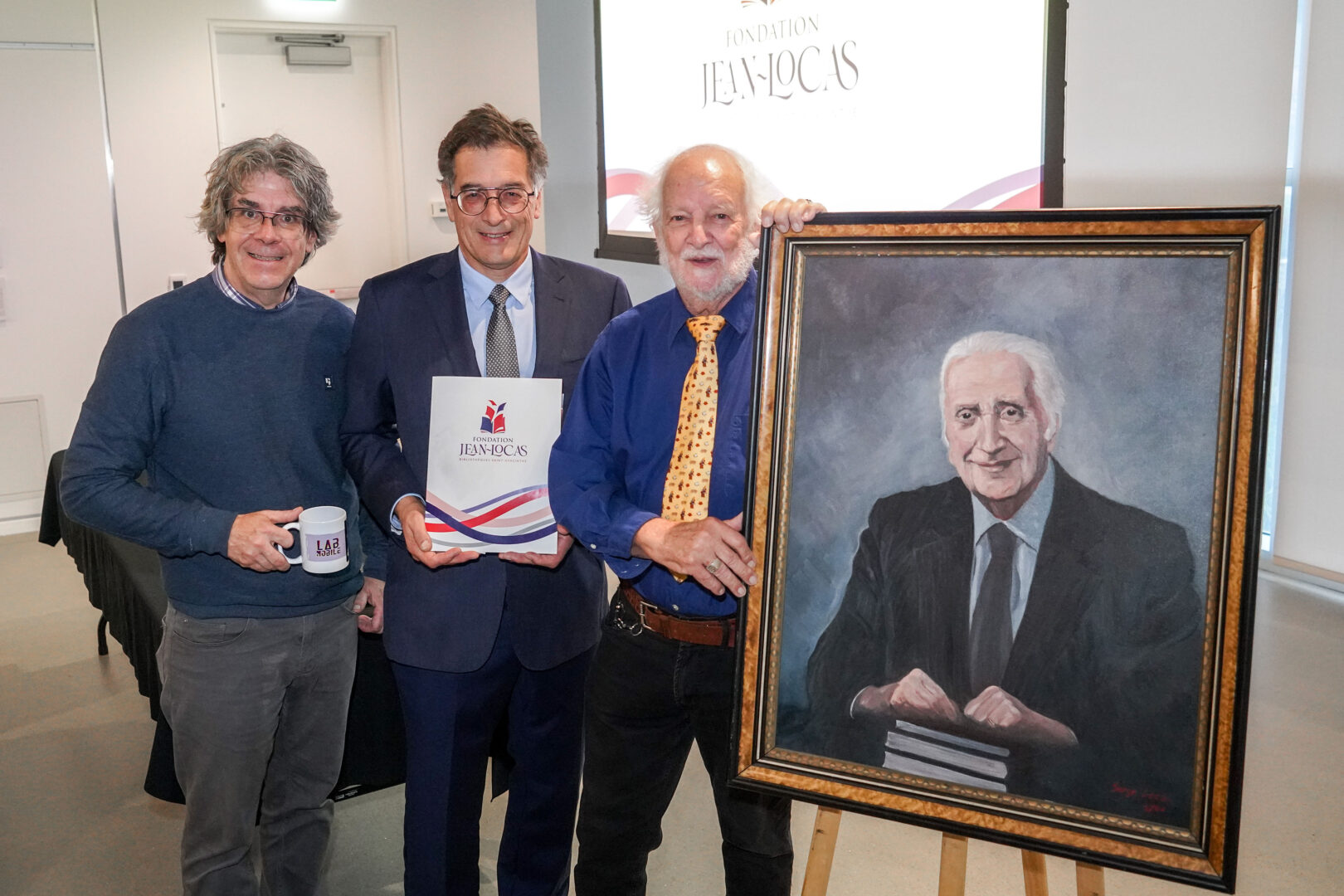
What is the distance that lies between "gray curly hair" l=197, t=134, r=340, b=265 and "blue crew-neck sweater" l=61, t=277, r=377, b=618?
0.12m

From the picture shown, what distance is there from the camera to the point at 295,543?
182 cm

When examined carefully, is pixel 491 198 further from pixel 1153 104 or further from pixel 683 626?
pixel 1153 104

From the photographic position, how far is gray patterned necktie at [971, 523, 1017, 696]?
1.16 m

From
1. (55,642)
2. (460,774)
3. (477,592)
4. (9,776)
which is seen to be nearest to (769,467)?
(477,592)

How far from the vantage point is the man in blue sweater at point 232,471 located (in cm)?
176

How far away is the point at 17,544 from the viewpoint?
5633mm

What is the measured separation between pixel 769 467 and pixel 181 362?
1107mm

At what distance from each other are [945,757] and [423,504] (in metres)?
1.03

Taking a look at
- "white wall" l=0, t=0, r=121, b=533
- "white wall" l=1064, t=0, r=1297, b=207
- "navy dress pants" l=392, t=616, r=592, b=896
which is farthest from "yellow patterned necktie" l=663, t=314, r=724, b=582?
"white wall" l=0, t=0, r=121, b=533

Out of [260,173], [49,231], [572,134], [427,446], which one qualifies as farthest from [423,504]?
[49,231]

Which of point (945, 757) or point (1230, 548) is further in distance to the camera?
point (945, 757)

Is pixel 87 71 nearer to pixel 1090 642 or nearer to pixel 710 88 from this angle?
pixel 710 88

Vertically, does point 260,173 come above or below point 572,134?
below

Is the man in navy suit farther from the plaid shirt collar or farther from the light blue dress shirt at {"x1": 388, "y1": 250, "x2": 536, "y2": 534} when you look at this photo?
the plaid shirt collar
